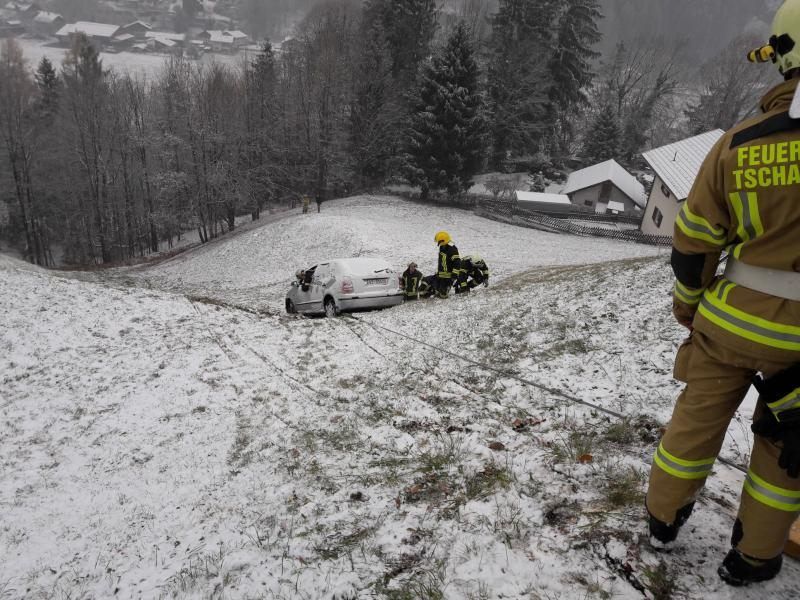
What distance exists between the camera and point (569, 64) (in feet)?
156

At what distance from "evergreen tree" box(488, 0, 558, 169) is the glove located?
46.1 m

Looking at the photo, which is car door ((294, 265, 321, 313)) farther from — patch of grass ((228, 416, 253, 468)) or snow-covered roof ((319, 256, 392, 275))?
patch of grass ((228, 416, 253, 468))

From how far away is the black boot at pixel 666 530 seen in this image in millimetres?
2637

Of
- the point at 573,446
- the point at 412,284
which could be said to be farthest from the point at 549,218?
the point at 573,446

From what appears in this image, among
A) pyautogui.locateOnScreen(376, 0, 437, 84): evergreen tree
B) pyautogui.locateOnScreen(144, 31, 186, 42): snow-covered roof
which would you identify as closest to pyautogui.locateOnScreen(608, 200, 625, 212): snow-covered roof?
pyautogui.locateOnScreen(376, 0, 437, 84): evergreen tree

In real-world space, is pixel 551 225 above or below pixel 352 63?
below

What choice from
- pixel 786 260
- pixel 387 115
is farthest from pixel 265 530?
pixel 387 115

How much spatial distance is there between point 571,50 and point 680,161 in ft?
72.7

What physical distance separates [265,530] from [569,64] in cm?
5407

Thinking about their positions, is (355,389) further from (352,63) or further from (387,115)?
(352,63)

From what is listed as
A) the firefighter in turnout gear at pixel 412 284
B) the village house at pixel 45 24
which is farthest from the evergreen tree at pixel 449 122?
the village house at pixel 45 24

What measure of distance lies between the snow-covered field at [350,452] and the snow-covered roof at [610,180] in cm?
3739

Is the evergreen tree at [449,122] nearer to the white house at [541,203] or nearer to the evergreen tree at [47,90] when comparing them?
the white house at [541,203]

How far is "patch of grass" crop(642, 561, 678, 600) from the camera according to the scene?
99.7 inches
